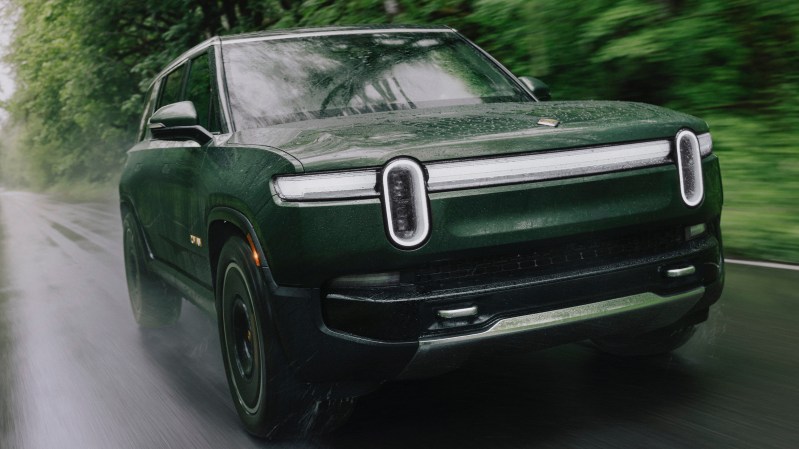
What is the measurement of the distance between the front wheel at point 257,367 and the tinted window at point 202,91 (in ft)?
3.06

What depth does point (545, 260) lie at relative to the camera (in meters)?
3.25

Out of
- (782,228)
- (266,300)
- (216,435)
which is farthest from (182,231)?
(782,228)

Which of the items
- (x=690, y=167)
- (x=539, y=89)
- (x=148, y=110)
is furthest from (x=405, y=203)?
(x=148, y=110)

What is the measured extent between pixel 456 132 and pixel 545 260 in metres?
0.56

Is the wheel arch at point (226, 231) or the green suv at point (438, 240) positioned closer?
the green suv at point (438, 240)

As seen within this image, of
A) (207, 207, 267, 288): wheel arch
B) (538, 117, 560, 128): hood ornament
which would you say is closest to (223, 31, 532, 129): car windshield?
(207, 207, 267, 288): wheel arch

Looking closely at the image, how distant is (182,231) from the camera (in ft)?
15.4

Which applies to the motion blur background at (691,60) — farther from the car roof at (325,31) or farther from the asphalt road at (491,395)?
the car roof at (325,31)

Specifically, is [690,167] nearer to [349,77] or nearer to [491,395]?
[491,395]

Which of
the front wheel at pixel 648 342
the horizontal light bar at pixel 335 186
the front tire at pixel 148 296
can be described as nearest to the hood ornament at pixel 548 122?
the horizontal light bar at pixel 335 186

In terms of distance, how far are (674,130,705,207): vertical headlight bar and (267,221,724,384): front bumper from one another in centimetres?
39

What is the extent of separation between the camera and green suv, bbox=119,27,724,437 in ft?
10.1

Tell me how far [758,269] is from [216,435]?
144 inches

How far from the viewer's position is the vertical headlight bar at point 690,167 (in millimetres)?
3482
